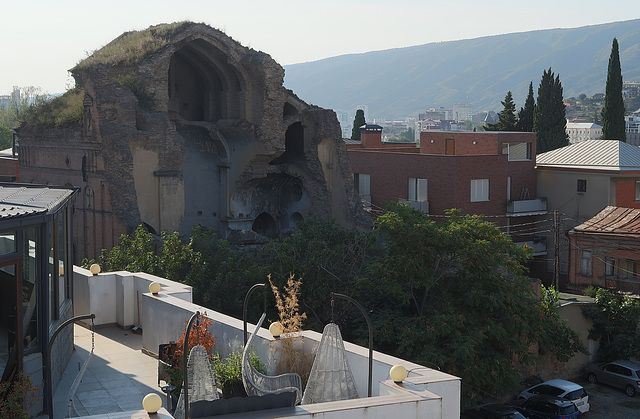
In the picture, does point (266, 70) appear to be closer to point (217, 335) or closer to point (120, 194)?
point (120, 194)

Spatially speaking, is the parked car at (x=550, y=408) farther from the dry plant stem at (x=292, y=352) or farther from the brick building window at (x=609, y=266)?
the dry plant stem at (x=292, y=352)

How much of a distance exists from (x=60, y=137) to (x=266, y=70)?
30.4ft

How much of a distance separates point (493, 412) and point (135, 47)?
2038 centimetres

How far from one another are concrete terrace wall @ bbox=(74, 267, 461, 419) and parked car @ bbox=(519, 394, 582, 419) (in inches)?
671

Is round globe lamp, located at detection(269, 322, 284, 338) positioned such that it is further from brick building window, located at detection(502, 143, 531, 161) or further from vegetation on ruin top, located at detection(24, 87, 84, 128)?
brick building window, located at detection(502, 143, 531, 161)

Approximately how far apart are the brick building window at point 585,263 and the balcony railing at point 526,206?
9.10 metres

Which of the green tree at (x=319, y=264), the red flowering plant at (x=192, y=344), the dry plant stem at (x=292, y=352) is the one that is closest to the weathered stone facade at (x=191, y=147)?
the green tree at (x=319, y=264)

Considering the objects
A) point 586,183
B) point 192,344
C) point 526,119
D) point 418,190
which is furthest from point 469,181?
point 192,344

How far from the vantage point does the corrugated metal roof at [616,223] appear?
1558 inches

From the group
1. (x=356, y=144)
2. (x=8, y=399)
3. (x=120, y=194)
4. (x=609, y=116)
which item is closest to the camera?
(x=8, y=399)

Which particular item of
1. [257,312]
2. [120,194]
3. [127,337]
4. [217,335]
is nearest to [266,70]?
[120,194]

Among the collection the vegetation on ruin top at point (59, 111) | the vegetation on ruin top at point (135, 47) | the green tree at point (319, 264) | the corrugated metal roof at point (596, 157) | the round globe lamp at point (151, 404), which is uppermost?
the vegetation on ruin top at point (135, 47)

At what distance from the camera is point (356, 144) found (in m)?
64.0

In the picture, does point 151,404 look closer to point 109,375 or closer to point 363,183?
point 109,375
